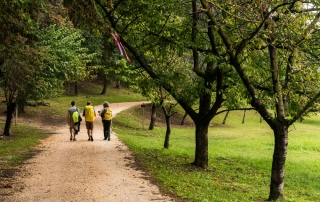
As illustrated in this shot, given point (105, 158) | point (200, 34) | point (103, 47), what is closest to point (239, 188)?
point (105, 158)

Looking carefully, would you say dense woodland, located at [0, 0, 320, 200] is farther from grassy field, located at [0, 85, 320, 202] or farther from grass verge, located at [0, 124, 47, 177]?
grass verge, located at [0, 124, 47, 177]

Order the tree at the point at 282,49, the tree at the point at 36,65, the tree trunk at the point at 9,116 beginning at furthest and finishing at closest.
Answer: the tree trunk at the point at 9,116 → the tree at the point at 36,65 → the tree at the point at 282,49

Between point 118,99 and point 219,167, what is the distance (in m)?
33.1

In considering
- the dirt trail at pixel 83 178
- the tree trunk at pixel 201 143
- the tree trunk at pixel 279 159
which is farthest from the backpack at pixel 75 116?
the tree trunk at pixel 279 159

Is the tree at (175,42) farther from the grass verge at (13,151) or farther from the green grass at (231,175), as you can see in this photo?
the grass verge at (13,151)

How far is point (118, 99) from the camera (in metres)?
45.7

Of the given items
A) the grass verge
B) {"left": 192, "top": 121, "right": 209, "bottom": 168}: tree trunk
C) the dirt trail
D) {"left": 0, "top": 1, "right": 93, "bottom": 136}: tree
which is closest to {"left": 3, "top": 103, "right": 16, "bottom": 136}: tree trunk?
{"left": 0, "top": 1, "right": 93, "bottom": 136}: tree

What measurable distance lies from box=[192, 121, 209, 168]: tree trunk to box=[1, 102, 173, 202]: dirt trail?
2.30 metres

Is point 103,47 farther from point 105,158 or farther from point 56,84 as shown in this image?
point 105,158

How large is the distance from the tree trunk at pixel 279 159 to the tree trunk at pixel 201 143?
401 centimetres

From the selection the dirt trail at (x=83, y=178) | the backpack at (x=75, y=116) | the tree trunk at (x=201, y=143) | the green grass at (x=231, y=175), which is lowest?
the green grass at (x=231, y=175)

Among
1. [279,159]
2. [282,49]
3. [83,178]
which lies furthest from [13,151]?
[282,49]

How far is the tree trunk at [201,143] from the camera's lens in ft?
39.3

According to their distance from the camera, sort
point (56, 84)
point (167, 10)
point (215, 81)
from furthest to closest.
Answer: point (56, 84)
point (215, 81)
point (167, 10)
